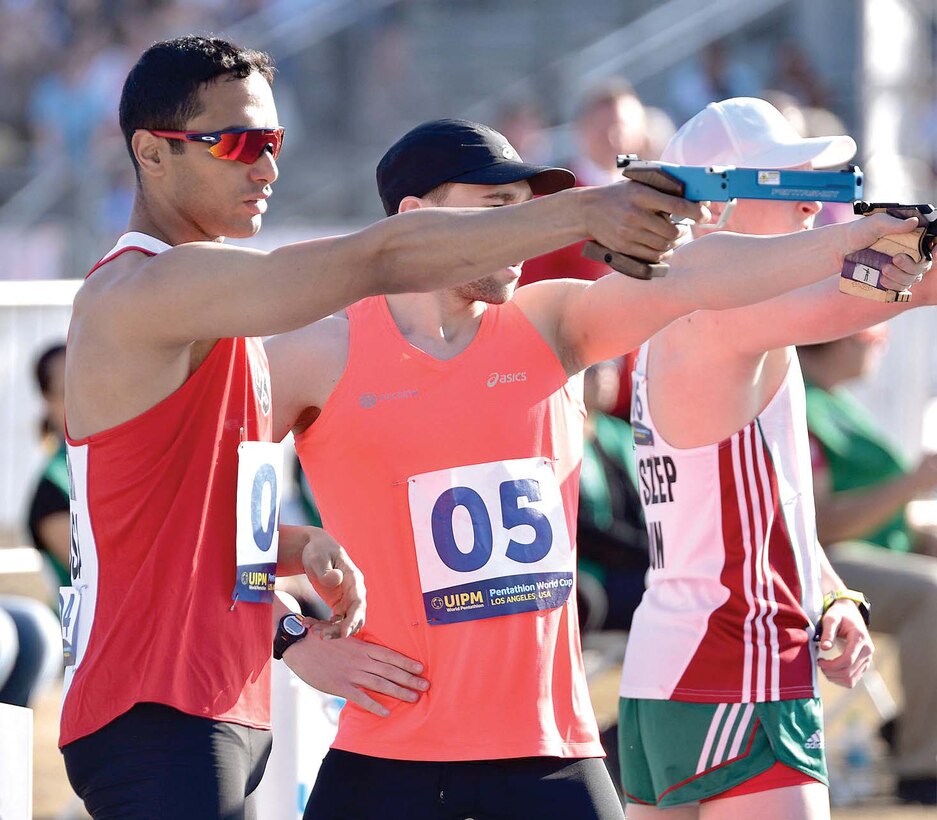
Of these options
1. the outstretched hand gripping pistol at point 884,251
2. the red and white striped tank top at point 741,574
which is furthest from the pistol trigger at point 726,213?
the outstretched hand gripping pistol at point 884,251

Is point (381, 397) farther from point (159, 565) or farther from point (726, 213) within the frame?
point (726, 213)

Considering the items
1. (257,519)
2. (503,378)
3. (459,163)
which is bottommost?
(257,519)

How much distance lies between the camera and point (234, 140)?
2818 mm

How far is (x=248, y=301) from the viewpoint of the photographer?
2.50m

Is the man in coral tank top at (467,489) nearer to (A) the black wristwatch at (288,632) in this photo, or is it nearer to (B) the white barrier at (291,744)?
(A) the black wristwatch at (288,632)

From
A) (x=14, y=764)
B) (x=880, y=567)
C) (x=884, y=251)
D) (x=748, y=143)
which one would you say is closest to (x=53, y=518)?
(x=14, y=764)

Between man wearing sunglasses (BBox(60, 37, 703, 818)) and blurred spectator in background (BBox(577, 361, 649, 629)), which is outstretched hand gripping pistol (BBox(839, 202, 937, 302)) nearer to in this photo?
man wearing sunglasses (BBox(60, 37, 703, 818))

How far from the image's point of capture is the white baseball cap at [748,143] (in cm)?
340

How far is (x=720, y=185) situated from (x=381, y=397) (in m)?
1.04

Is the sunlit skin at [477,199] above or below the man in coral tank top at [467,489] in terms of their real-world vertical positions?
above

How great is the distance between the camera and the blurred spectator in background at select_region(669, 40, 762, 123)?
13289mm

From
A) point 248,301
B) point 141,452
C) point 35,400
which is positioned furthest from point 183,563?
point 35,400

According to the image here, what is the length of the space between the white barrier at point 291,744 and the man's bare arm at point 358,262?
5.25 feet

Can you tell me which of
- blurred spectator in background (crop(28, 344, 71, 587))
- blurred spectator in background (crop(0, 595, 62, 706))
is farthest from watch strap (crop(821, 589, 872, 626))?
blurred spectator in background (crop(28, 344, 71, 587))
